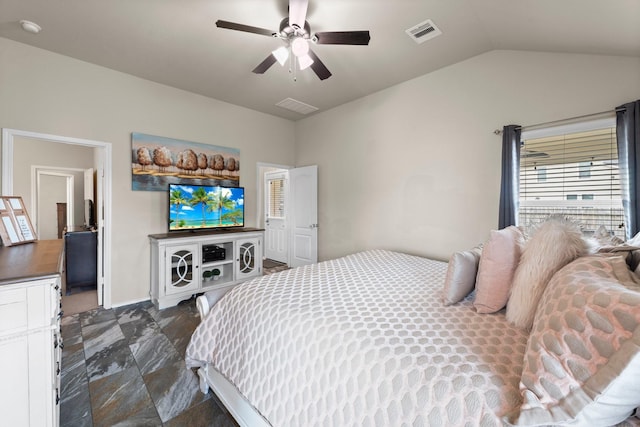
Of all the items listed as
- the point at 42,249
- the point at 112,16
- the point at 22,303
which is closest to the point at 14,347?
the point at 22,303

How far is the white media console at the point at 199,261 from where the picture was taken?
322cm

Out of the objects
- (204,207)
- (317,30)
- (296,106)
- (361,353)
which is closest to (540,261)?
(361,353)

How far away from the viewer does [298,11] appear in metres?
1.90

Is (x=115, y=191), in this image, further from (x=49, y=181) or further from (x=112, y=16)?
(x=49, y=181)

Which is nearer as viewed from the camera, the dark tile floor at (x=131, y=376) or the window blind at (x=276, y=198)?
the dark tile floor at (x=131, y=376)

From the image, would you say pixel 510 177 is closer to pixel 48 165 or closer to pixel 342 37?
pixel 342 37

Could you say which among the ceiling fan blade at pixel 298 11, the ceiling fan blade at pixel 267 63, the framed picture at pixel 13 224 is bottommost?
the framed picture at pixel 13 224

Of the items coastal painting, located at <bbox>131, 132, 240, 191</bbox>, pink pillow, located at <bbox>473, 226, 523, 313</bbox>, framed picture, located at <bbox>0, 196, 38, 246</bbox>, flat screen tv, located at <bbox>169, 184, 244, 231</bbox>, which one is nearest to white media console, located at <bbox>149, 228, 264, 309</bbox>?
flat screen tv, located at <bbox>169, 184, 244, 231</bbox>

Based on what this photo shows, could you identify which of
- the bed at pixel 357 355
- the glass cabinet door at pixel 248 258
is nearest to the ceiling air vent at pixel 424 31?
the bed at pixel 357 355

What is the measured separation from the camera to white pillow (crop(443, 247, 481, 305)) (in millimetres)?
1448

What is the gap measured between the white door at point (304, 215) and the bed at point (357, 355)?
2713mm

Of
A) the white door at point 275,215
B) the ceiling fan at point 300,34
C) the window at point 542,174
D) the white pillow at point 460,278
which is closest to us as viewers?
the white pillow at point 460,278

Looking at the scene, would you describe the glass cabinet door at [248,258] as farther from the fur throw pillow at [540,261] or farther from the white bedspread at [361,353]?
the fur throw pillow at [540,261]

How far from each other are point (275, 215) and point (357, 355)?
511 centimetres
